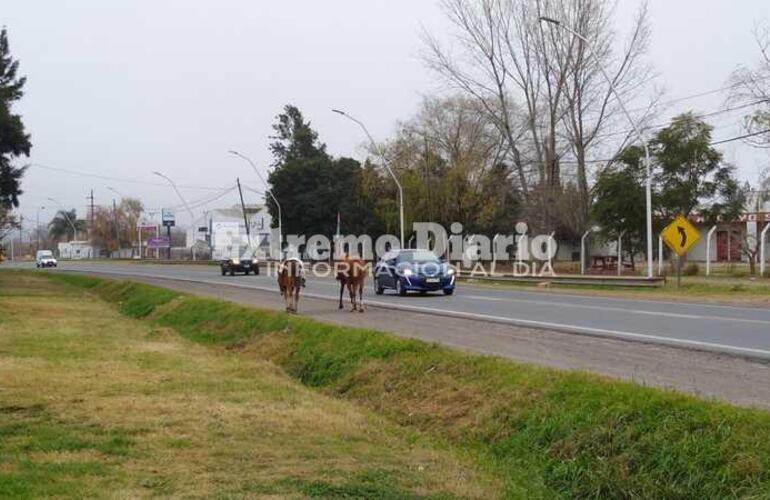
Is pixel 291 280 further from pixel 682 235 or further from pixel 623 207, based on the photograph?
pixel 623 207

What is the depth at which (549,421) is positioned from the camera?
7727 mm

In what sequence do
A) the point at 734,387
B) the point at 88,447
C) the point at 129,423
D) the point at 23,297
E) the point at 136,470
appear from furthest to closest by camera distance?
the point at 23,297 < the point at 734,387 < the point at 129,423 < the point at 88,447 < the point at 136,470

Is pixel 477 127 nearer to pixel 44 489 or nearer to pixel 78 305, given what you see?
pixel 78 305

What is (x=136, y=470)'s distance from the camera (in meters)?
6.73

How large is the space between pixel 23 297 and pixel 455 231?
28307 millimetres

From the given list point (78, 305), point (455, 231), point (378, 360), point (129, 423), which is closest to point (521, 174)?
point (455, 231)

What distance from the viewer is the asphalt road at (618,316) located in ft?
44.9

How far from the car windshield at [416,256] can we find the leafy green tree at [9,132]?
70.2ft

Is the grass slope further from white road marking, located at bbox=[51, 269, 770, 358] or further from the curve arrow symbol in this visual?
the curve arrow symbol

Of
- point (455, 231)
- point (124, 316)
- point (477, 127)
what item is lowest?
point (124, 316)

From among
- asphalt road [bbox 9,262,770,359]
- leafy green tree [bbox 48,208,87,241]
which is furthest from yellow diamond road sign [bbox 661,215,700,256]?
leafy green tree [bbox 48,208,87,241]

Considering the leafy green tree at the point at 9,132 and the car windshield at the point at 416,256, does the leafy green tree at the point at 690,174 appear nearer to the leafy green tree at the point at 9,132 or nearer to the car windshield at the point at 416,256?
the car windshield at the point at 416,256

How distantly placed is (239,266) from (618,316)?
35.1m

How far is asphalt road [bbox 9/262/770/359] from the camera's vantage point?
539 inches
